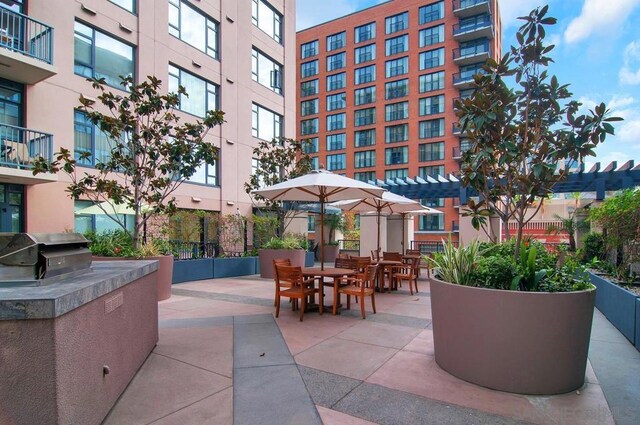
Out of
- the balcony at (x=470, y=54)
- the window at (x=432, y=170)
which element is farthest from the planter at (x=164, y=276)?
the balcony at (x=470, y=54)

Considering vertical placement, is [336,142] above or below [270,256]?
above

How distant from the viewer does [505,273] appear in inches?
169

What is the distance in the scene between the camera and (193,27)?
1848 centimetres

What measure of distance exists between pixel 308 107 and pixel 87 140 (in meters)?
41.3

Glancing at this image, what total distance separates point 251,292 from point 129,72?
1105 centimetres

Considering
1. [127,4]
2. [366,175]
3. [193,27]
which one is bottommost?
[366,175]

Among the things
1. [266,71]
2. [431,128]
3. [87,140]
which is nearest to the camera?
[87,140]

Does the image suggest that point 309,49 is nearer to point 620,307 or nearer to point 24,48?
point 24,48

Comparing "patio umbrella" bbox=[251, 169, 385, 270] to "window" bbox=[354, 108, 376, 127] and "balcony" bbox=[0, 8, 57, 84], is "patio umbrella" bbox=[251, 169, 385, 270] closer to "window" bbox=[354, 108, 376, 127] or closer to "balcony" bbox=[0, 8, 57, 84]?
"balcony" bbox=[0, 8, 57, 84]

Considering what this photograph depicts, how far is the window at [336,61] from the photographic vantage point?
163 feet

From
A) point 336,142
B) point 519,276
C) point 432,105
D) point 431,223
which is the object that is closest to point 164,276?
point 519,276

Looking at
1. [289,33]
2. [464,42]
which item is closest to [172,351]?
[289,33]

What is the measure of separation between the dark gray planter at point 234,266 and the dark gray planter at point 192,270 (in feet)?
0.81

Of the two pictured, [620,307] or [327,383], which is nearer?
[327,383]
